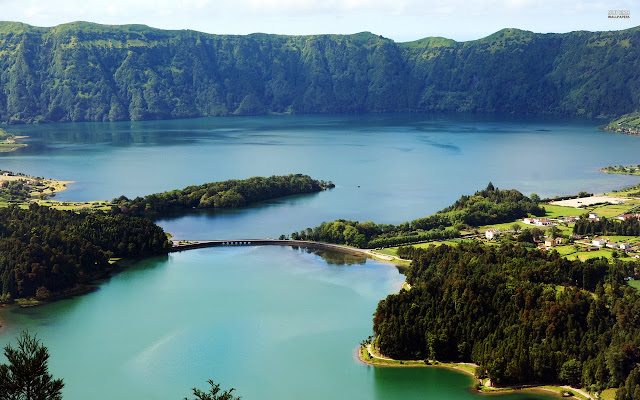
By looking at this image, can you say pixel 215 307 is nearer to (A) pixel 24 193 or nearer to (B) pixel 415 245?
(B) pixel 415 245

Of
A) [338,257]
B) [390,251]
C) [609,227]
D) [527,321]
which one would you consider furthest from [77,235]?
[609,227]

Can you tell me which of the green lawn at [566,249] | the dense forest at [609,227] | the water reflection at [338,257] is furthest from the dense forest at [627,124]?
the water reflection at [338,257]

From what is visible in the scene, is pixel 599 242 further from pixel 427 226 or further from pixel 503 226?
pixel 427 226

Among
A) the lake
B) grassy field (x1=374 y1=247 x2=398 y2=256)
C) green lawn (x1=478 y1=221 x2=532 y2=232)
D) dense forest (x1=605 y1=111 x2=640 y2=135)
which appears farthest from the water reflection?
dense forest (x1=605 y1=111 x2=640 y2=135)

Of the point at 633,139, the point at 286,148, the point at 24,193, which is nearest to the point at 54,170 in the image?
the point at 24,193

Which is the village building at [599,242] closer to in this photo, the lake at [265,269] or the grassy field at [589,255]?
the grassy field at [589,255]
